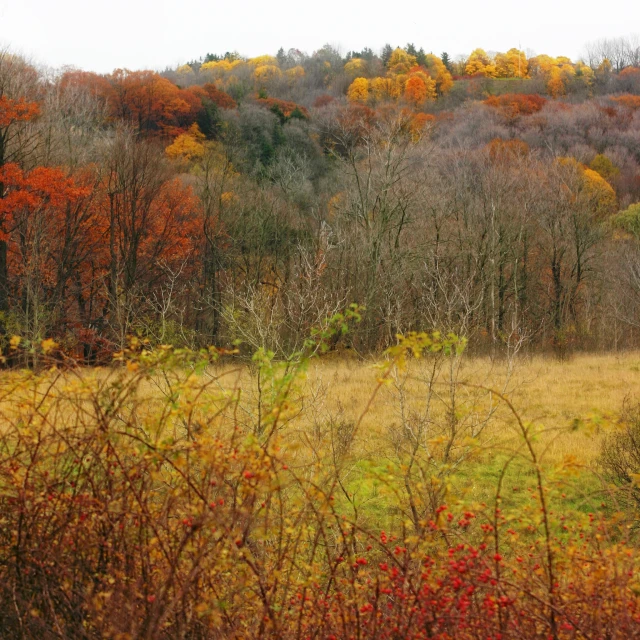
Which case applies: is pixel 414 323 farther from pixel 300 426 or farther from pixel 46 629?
pixel 46 629

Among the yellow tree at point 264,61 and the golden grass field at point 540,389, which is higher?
the yellow tree at point 264,61

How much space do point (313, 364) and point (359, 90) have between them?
49.3 meters

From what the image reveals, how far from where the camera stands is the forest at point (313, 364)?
140 inches

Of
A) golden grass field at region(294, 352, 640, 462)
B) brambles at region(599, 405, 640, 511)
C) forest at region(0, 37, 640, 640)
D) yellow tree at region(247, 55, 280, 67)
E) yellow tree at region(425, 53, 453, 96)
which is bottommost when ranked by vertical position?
golden grass field at region(294, 352, 640, 462)

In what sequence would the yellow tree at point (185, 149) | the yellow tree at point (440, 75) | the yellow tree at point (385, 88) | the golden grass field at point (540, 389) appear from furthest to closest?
the yellow tree at point (440, 75)
the yellow tree at point (385, 88)
the yellow tree at point (185, 149)
the golden grass field at point (540, 389)

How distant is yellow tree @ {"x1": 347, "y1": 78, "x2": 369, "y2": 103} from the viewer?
60406 millimetres

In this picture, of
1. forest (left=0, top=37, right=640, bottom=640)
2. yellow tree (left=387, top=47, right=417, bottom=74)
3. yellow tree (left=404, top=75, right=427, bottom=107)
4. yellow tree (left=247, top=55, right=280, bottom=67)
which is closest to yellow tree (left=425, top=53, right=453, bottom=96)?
yellow tree (left=387, top=47, right=417, bottom=74)

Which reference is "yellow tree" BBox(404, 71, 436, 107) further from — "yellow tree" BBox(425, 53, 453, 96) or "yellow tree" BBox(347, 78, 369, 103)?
"yellow tree" BBox(347, 78, 369, 103)

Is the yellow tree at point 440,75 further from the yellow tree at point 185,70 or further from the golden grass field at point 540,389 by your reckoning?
the golden grass field at point 540,389

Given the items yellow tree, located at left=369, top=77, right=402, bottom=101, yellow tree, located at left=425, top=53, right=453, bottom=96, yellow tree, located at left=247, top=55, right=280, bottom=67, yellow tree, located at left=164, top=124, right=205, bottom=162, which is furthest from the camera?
yellow tree, located at left=247, top=55, right=280, bottom=67

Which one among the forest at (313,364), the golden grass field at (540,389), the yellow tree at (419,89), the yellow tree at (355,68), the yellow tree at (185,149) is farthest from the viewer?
the yellow tree at (355,68)

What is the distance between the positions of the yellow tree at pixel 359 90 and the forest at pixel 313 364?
14.5 inches

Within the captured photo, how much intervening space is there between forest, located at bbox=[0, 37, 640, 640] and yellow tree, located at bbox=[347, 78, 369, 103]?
14.5 inches

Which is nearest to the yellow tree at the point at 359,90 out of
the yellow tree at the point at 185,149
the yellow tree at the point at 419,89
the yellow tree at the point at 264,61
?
the yellow tree at the point at 419,89
